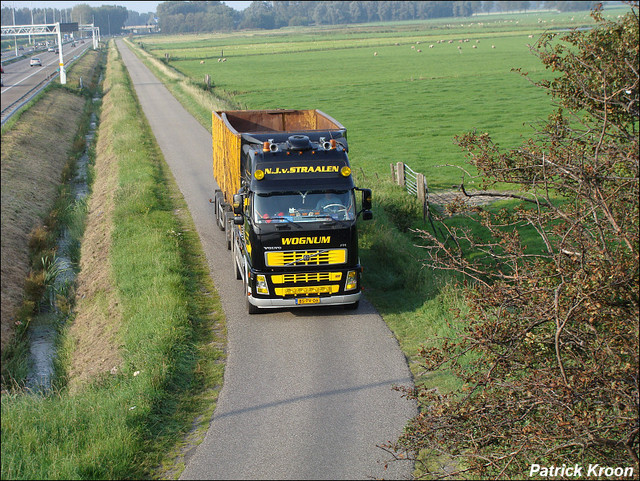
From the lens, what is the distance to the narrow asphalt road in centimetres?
938

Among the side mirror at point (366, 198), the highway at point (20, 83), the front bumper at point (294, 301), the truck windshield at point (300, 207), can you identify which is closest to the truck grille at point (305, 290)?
the front bumper at point (294, 301)

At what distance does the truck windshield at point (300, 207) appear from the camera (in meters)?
14.2

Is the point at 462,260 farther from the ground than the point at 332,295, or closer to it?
farther from the ground

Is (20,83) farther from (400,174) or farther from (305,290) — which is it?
(305,290)

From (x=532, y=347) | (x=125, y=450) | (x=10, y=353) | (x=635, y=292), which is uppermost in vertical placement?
(x=635, y=292)

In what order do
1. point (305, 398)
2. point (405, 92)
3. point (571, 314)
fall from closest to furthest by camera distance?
point (571, 314)
point (305, 398)
point (405, 92)

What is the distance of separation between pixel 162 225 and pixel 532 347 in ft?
47.9

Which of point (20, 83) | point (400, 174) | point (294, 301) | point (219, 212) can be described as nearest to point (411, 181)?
point (400, 174)

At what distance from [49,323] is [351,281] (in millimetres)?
8116

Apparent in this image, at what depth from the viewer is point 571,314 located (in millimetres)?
8086

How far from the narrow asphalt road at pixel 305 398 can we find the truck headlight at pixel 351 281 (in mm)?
713

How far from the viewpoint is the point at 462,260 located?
9.05 metres

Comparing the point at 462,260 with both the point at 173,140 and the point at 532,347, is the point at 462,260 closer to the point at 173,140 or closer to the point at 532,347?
the point at 532,347

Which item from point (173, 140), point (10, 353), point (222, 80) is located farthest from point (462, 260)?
point (222, 80)
